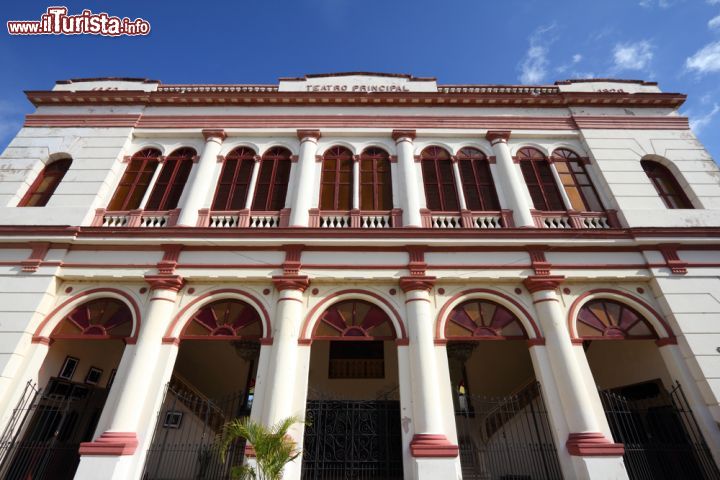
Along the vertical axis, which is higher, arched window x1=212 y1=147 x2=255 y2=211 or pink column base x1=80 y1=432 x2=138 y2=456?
arched window x1=212 y1=147 x2=255 y2=211

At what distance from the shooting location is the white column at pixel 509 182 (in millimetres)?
8898

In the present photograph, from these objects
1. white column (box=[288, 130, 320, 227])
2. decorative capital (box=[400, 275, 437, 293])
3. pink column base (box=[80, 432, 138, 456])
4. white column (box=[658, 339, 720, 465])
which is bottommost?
pink column base (box=[80, 432, 138, 456])

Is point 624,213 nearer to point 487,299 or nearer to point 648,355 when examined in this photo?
point 648,355

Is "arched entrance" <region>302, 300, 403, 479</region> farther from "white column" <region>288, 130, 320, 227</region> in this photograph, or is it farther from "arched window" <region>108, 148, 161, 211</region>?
"arched window" <region>108, 148, 161, 211</region>

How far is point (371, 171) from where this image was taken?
33.2ft

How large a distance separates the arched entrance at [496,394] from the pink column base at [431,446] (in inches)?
Answer: 32.2

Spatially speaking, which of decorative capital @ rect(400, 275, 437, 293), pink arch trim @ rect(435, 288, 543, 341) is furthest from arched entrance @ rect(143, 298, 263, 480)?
pink arch trim @ rect(435, 288, 543, 341)

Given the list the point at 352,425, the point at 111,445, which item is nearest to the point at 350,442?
the point at 352,425

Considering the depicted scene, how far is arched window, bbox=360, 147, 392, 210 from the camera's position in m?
9.54

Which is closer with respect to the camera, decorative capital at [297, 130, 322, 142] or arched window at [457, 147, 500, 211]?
arched window at [457, 147, 500, 211]

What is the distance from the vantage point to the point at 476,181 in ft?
32.5

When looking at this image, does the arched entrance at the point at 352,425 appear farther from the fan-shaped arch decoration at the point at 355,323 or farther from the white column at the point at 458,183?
the white column at the point at 458,183

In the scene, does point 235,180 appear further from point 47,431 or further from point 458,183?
point 47,431

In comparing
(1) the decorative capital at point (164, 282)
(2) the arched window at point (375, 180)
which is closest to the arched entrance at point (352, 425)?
(2) the arched window at point (375, 180)
